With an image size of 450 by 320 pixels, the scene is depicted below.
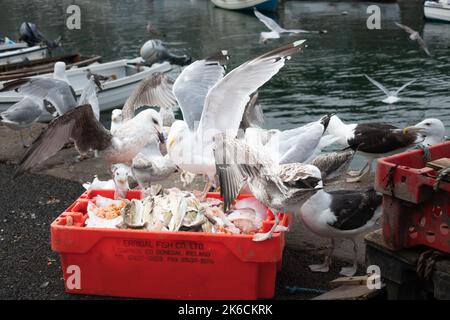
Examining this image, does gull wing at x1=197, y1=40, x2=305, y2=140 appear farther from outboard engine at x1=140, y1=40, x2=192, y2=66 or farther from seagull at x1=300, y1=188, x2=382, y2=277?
outboard engine at x1=140, y1=40, x2=192, y2=66

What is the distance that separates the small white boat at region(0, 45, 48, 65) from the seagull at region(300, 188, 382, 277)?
37.6ft

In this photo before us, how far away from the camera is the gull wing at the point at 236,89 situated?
5141 millimetres

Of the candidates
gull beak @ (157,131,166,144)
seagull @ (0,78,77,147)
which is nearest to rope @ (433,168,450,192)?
gull beak @ (157,131,166,144)

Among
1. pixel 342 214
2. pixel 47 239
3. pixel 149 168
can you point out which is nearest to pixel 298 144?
pixel 342 214

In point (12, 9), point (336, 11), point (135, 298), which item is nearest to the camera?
point (135, 298)

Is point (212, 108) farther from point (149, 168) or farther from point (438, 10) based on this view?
point (438, 10)

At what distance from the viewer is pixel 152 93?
26.1ft

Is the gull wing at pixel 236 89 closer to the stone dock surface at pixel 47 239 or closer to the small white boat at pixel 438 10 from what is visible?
the stone dock surface at pixel 47 239

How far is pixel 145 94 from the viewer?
7.91m

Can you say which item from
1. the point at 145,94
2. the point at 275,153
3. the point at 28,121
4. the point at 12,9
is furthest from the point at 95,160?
the point at 12,9

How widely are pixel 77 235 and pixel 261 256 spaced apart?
1.27m

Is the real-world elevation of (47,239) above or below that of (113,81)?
below

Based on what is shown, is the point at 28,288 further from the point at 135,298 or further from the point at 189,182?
the point at 189,182

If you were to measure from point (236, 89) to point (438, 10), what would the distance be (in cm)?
2169
